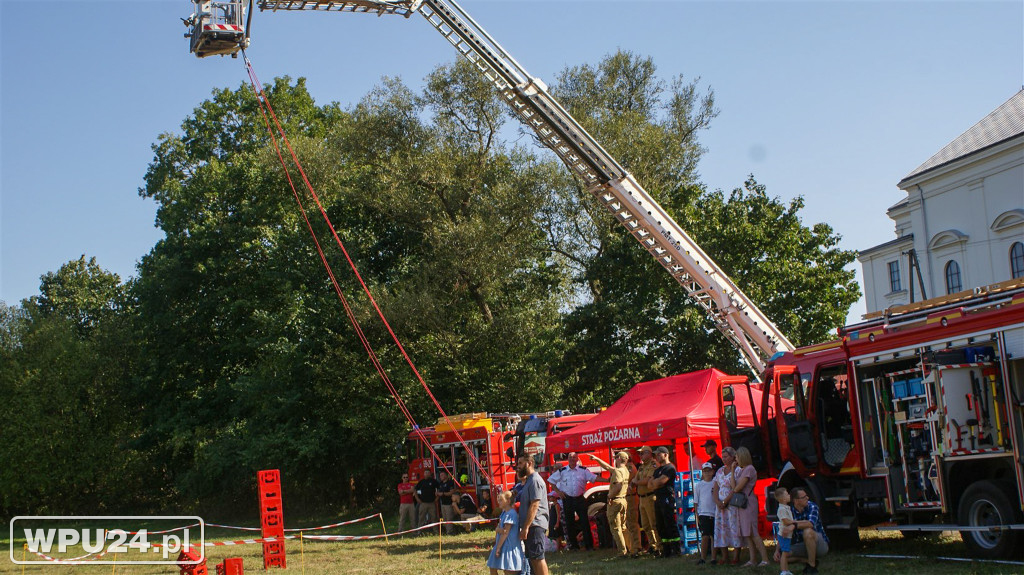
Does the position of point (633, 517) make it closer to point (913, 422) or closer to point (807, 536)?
point (807, 536)

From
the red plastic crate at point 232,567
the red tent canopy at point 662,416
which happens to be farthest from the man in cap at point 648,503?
the red plastic crate at point 232,567

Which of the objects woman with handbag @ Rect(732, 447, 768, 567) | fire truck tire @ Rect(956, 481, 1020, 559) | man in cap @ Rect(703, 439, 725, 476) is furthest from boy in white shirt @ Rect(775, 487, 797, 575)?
fire truck tire @ Rect(956, 481, 1020, 559)

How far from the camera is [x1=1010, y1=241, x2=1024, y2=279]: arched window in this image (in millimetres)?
34688

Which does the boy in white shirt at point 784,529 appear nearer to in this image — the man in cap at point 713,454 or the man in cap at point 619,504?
the man in cap at point 713,454

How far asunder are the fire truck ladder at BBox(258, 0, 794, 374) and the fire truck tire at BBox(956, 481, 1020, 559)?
7027 mm

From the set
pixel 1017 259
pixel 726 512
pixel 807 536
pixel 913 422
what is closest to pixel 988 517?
pixel 913 422

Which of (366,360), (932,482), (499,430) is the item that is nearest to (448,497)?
(499,430)

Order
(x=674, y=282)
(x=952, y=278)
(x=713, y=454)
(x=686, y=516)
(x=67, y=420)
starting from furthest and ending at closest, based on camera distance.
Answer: (x=67, y=420), (x=952, y=278), (x=674, y=282), (x=686, y=516), (x=713, y=454)

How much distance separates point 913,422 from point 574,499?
20.5ft

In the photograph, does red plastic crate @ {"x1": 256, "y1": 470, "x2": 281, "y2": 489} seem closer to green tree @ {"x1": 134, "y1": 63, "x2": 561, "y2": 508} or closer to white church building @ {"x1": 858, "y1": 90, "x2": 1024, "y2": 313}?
green tree @ {"x1": 134, "y1": 63, "x2": 561, "y2": 508}

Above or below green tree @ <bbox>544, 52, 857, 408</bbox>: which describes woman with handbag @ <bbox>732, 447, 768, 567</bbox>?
below

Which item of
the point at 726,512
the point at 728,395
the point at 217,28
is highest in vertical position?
the point at 217,28

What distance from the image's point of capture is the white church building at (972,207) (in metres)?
35.0

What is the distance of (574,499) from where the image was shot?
51.9 feet
